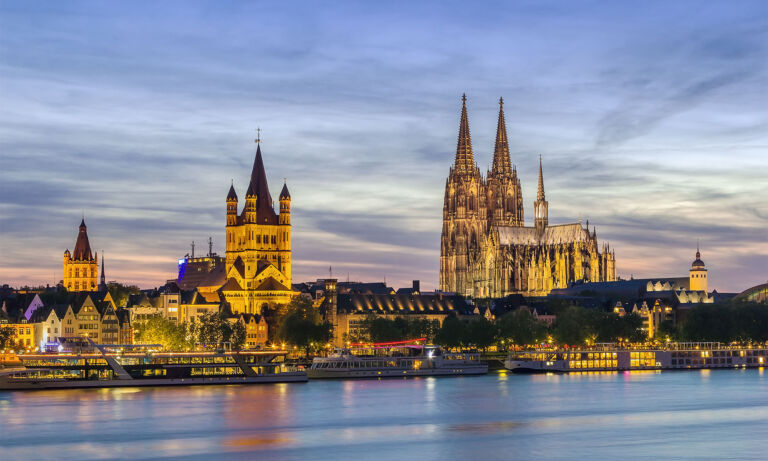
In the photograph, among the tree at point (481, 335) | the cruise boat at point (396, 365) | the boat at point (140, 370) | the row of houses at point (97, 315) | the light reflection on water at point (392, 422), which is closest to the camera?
the light reflection on water at point (392, 422)

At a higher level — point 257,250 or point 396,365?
point 257,250

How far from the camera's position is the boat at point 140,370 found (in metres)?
96.5

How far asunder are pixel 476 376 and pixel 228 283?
174 feet

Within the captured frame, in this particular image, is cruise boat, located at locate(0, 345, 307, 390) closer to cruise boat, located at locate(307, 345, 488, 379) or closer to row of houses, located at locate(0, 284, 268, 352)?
cruise boat, located at locate(307, 345, 488, 379)

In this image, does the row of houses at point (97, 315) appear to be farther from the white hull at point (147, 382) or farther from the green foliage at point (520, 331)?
the white hull at point (147, 382)

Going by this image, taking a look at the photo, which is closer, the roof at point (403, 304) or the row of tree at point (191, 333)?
the row of tree at point (191, 333)

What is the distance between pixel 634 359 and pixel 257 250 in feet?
180

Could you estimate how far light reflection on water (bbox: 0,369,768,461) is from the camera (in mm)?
61000

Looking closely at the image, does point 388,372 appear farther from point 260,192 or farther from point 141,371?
point 260,192

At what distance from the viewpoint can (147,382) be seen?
98250mm

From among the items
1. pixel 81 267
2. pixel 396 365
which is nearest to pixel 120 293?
pixel 81 267

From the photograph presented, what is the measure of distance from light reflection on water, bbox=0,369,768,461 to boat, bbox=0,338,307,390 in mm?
2622

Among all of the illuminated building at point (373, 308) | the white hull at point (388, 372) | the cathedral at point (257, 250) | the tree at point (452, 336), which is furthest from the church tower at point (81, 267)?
the white hull at point (388, 372)

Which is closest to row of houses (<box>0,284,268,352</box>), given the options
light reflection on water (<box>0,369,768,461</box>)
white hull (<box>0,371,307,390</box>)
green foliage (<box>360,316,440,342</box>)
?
green foliage (<box>360,316,440,342</box>)
